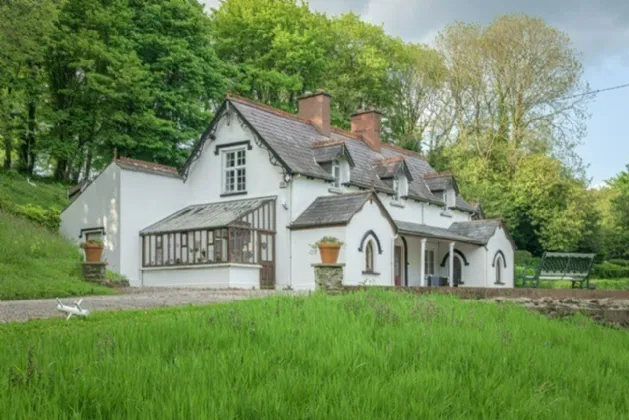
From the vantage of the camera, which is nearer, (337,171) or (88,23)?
(337,171)

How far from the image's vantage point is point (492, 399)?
6.27m

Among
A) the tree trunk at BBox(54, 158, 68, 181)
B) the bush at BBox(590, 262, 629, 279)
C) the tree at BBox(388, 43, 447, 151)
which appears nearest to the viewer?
the tree trunk at BBox(54, 158, 68, 181)

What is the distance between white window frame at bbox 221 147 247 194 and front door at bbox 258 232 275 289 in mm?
2373

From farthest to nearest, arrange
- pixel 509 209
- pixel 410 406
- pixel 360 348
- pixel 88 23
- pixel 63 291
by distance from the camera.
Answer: pixel 509 209 → pixel 88 23 → pixel 63 291 → pixel 360 348 → pixel 410 406

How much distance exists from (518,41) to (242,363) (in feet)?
142

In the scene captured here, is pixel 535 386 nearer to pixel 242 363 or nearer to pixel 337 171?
pixel 242 363

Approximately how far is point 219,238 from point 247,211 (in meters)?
1.50

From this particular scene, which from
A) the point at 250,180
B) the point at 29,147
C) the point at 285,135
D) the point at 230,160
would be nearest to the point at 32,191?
the point at 29,147

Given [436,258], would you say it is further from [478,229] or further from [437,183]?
[437,183]

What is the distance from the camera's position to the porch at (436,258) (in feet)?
105

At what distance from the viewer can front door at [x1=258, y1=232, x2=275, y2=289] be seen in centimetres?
2614

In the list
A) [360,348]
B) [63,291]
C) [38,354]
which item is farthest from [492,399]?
[63,291]

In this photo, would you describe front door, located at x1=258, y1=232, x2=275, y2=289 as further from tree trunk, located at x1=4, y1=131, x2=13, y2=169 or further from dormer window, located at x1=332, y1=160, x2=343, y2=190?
tree trunk, located at x1=4, y1=131, x2=13, y2=169

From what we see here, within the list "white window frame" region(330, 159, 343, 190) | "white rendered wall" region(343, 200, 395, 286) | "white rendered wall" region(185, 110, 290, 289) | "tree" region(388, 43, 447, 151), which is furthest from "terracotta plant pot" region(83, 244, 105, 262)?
"tree" region(388, 43, 447, 151)
